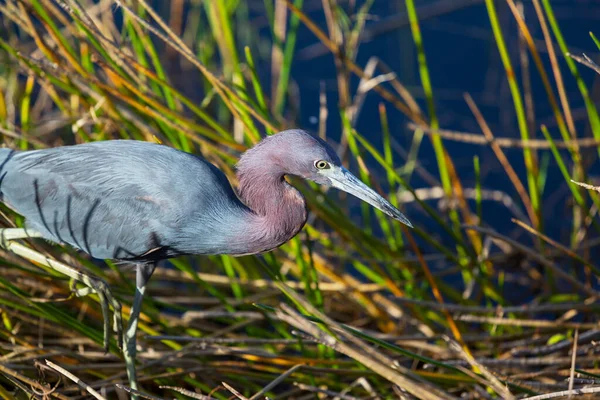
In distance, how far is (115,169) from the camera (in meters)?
2.05

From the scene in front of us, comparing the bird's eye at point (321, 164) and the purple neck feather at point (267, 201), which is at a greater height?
the bird's eye at point (321, 164)

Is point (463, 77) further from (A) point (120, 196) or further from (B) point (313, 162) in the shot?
(A) point (120, 196)

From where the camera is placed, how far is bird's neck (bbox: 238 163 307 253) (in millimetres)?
1996

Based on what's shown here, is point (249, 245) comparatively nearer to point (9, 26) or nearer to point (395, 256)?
point (395, 256)

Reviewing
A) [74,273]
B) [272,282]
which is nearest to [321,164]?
[74,273]

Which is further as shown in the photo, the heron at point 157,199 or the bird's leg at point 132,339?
the bird's leg at point 132,339

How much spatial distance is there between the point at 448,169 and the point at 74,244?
136 centimetres

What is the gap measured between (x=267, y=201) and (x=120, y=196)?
1.35ft

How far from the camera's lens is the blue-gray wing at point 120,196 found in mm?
2012

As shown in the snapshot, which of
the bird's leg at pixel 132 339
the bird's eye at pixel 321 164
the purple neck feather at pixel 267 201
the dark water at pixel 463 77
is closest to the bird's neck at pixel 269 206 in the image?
the purple neck feather at pixel 267 201

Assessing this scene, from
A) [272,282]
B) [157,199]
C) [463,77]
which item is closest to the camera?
[157,199]

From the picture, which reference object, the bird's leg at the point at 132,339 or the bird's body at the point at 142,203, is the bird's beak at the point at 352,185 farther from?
the bird's leg at the point at 132,339

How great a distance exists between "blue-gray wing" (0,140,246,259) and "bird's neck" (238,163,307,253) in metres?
0.06

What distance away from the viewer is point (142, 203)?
2.04m
